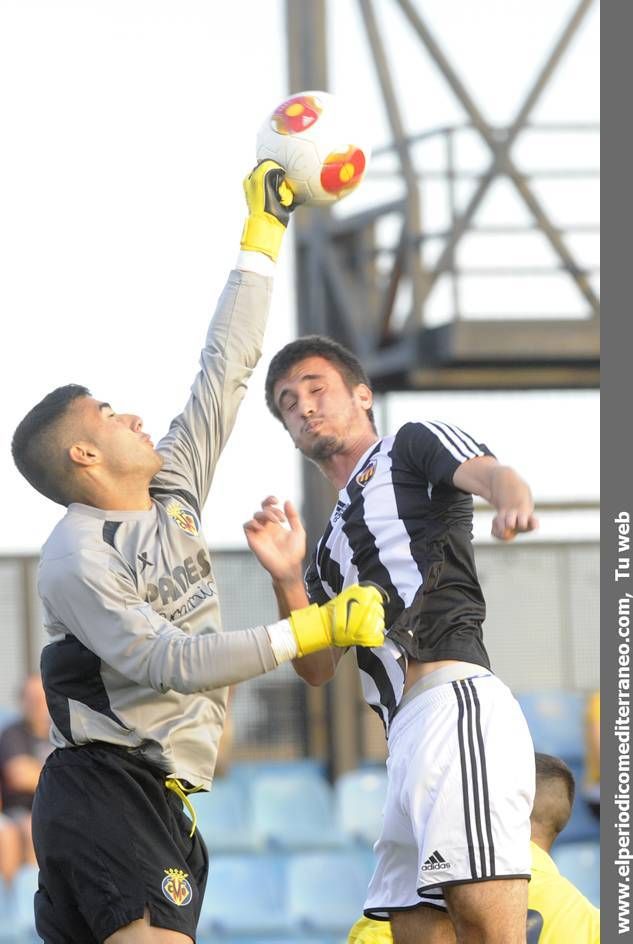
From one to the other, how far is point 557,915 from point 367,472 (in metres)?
1.45

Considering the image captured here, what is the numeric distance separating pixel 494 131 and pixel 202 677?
7.95m

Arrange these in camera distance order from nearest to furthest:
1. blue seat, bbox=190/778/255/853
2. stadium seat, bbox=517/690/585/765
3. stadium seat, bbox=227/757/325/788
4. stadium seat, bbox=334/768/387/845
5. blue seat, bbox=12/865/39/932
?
blue seat, bbox=12/865/39/932 < blue seat, bbox=190/778/255/853 < stadium seat, bbox=334/768/387/845 < stadium seat, bbox=227/757/325/788 < stadium seat, bbox=517/690/585/765

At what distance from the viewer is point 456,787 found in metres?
4.37

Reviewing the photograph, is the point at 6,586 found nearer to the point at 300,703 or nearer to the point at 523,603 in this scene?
the point at 300,703

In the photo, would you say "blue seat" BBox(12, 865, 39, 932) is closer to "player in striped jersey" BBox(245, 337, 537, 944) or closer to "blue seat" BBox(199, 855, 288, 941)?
"blue seat" BBox(199, 855, 288, 941)

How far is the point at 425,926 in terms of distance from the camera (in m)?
4.67

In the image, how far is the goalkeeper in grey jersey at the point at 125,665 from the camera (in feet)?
13.6

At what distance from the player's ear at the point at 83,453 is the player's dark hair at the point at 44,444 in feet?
0.17

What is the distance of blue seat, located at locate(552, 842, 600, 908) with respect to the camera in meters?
11.0

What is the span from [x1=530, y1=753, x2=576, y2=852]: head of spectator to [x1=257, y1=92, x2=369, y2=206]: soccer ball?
2052 millimetres

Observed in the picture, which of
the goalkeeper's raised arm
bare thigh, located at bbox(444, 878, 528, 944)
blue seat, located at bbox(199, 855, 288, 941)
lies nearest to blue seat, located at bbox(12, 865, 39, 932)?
blue seat, located at bbox(199, 855, 288, 941)

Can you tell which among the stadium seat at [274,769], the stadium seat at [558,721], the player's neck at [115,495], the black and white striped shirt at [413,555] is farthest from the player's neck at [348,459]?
the stadium seat at [558,721]

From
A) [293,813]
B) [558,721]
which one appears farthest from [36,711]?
[558,721]
